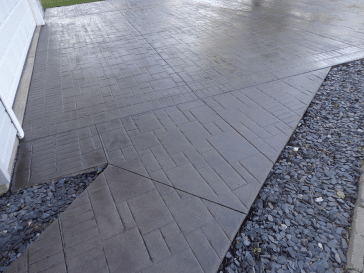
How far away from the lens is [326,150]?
130 inches

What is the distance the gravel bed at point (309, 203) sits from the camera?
2195mm

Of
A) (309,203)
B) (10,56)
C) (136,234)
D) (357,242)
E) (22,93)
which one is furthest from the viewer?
(10,56)

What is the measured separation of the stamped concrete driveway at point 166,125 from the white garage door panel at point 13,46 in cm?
38

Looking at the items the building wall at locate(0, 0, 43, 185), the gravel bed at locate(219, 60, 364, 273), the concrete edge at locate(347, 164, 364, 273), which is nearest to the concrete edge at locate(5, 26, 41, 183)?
the building wall at locate(0, 0, 43, 185)

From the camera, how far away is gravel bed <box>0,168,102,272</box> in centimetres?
245

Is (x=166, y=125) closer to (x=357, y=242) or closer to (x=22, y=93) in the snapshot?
(x=357, y=242)

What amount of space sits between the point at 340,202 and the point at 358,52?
181 inches

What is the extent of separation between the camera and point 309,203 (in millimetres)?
2654

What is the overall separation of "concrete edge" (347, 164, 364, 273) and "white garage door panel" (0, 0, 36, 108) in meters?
4.45

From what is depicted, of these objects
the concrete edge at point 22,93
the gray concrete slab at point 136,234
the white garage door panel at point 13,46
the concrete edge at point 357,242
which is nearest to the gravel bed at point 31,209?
the gray concrete slab at point 136,234

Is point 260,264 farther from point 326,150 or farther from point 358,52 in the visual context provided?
point 358,52

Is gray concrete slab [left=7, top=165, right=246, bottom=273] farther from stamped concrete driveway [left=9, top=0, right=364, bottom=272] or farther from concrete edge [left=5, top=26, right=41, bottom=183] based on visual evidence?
concrete edge [left=5, top=26, right=41, bottom=183]

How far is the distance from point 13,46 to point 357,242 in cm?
719

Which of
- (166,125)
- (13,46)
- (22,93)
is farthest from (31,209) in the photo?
(13,46)
